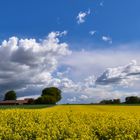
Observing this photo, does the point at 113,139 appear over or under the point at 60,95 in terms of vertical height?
under

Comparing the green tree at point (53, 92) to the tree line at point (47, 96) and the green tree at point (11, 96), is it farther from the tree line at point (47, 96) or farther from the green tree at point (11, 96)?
the green tree at point (11, 96)

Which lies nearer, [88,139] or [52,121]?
[88,139]

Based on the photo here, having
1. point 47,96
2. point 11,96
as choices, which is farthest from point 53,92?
point 47,96

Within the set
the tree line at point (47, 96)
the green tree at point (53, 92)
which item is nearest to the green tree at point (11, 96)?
the tree line at point (47, 96)

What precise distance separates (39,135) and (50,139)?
37.4 inches

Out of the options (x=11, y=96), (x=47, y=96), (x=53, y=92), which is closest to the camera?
(x=47, y=96)

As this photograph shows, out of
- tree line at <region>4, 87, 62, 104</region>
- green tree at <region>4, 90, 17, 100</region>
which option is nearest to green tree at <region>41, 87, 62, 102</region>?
tree line at <region>4, 87, 62, 104</region>

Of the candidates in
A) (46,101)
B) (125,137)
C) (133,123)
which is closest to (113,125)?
(133,123)

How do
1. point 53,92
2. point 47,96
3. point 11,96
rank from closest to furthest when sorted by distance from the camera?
point 47,96 → point 53,92 → point 11,96

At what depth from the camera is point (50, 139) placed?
1282 cm

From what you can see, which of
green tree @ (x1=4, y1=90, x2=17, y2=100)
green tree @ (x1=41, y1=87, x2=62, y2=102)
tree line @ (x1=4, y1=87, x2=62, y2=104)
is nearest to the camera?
tree line @ (x1=4, y1=87, x2=62, y2=104)

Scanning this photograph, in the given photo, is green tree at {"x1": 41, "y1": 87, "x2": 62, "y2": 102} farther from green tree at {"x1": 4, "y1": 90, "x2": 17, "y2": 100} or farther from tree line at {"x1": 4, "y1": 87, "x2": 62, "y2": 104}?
green tree at {"x1": 4, "y1": 90, "x2": 17, "y2": 100}

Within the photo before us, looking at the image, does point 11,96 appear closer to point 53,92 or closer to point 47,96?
point 53,92

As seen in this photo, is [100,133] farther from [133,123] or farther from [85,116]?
[85,116]
